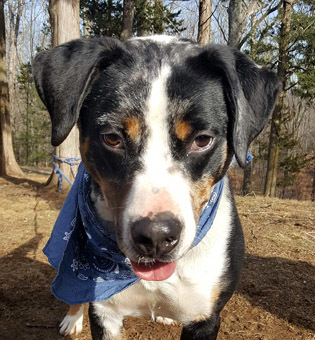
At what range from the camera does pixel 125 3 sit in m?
12.6

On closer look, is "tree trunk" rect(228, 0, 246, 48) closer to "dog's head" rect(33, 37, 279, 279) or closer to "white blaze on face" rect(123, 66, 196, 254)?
"dog's head" rect(33, 37, 279, 279)

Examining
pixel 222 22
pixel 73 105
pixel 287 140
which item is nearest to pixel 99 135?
pixel 73 105

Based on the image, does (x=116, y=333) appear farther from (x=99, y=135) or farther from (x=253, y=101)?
(x=253, y=101)

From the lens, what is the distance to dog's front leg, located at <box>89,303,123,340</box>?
100.0 inches

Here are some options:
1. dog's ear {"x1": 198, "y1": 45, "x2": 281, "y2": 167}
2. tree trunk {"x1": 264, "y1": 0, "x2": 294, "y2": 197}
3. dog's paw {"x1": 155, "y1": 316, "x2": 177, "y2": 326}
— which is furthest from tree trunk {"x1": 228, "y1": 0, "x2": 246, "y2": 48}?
dog's ear {"x1": 198, "y1": 45, "x2": 281, "y2": 167}

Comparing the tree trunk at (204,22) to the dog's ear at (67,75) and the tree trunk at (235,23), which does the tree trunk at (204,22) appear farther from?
the dog's ear at (67,75)

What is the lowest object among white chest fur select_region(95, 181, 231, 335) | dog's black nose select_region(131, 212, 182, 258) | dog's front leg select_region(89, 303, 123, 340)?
dog's front leg select_region(89, 303, 123, 340)

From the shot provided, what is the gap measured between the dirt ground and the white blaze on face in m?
1.40

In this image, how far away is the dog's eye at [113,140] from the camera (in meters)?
1.91

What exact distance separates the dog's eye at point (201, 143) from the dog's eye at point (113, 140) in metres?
0.37

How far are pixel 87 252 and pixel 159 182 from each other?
4.07 feet

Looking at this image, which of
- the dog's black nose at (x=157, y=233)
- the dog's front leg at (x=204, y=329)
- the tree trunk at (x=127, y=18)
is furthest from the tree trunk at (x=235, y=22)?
the dog's black nose at (x=157, y=233)

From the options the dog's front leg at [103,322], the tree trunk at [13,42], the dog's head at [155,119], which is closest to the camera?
the dog's head at [155,119]

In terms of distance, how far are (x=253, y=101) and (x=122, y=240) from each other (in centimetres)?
A: 105
